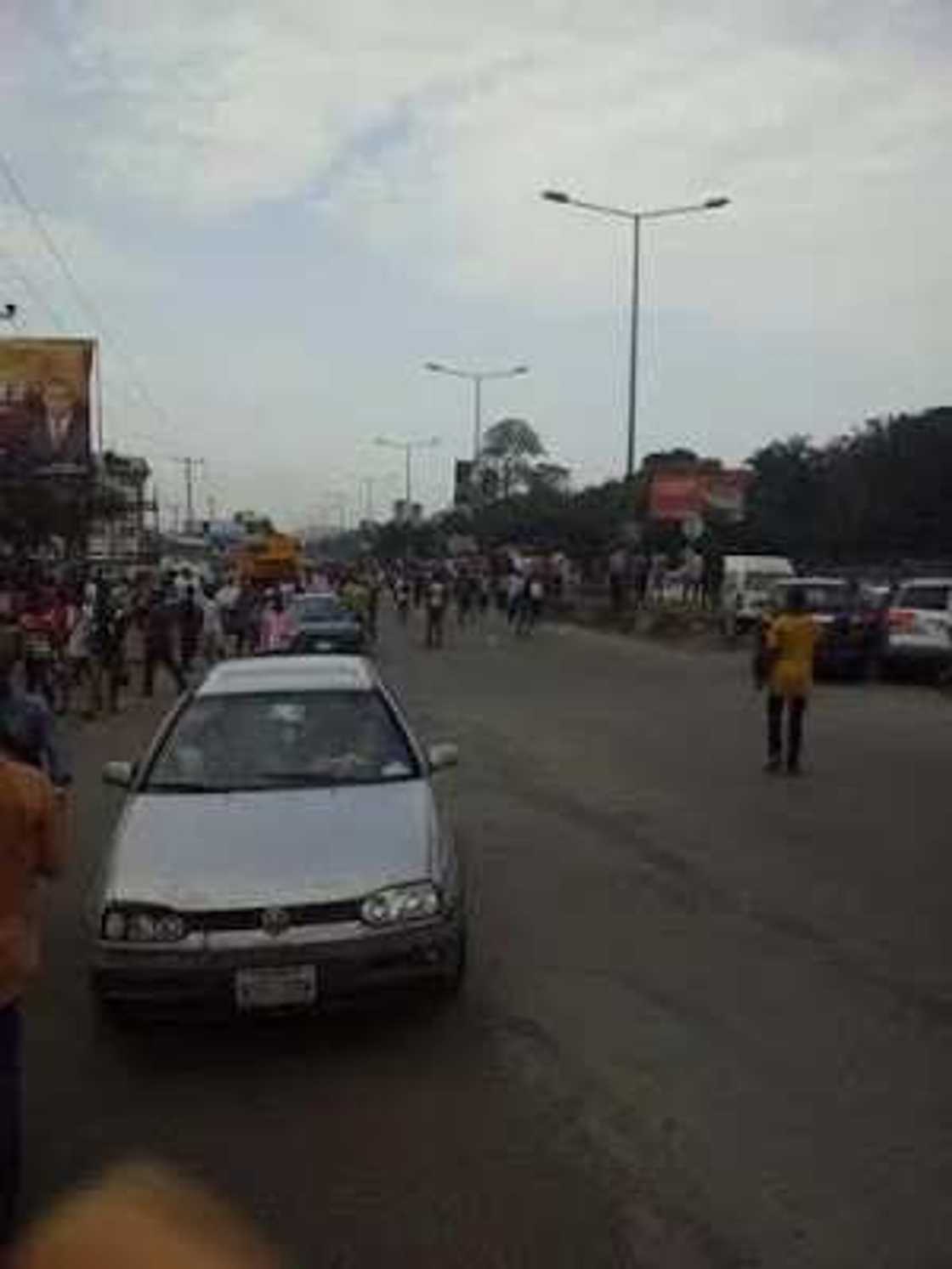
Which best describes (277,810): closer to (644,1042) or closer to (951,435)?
(644,1042)

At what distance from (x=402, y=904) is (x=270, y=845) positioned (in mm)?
686

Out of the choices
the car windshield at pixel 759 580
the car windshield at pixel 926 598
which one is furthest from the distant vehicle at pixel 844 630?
the car windshield at pixel 759 580

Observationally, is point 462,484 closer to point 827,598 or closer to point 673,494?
point 673,494

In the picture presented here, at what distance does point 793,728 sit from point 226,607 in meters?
25.2

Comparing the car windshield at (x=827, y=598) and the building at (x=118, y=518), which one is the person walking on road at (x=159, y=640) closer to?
the car windshield at (x=827, y=598)

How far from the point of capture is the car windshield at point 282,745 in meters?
10.1

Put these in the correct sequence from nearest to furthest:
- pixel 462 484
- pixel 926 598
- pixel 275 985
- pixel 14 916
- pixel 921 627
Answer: pixel 14 916, pixel 275 985, pixel 921 627, pixel 926 598, pixel 462 484

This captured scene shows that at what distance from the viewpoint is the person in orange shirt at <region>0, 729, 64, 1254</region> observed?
21.1 feet

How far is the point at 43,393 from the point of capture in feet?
195

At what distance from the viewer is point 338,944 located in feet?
27.7

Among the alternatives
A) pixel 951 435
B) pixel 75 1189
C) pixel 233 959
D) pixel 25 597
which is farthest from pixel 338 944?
pixel 951 435

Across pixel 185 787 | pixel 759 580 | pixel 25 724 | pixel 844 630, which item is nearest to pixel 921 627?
pixel 844 630

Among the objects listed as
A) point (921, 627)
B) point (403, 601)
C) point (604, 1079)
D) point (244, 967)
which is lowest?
point (403, 601)

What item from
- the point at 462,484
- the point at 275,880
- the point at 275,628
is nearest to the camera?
the point at 275,880
